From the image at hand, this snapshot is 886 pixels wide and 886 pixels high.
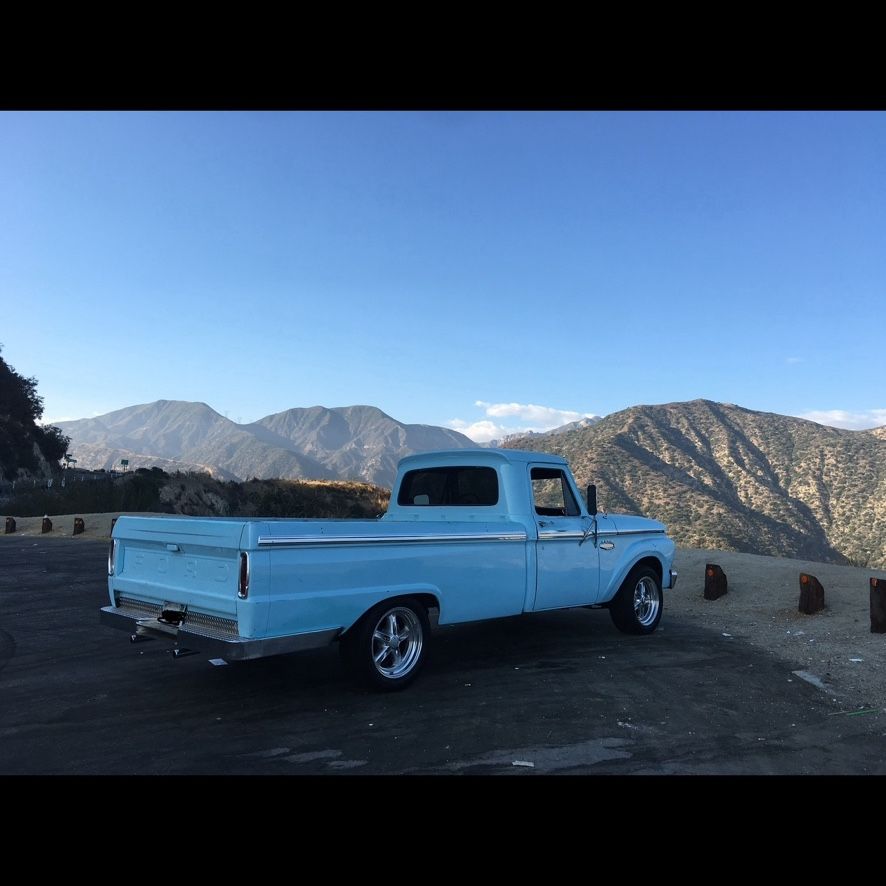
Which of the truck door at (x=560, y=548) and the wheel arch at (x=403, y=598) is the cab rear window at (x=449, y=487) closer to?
the truck door at (x=560, y=548)

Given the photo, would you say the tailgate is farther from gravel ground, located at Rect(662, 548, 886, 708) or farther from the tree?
the tree

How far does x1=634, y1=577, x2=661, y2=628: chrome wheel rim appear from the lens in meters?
8.03

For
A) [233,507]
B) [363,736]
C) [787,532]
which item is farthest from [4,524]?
[787,532]

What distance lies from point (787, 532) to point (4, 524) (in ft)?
188

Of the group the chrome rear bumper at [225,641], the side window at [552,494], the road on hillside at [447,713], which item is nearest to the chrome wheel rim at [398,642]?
the road on hillside at [447,713]

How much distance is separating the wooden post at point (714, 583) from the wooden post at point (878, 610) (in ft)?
9.87

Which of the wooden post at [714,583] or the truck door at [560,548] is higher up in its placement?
the truck door at [560,548]

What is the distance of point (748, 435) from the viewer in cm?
8856

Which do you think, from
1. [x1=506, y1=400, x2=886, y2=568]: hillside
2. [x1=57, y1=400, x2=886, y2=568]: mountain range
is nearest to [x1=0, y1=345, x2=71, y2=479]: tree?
[x1=57, y1=400, x2=886, y2=568]: mountain range

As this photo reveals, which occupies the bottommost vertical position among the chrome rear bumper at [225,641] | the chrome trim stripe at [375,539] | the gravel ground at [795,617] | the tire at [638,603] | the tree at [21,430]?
the gravel ground at [795,617]

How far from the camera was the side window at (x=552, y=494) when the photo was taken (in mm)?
7086

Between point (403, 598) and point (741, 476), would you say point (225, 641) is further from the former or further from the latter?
point (741, 476)

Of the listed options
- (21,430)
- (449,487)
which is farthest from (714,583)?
(21,430)

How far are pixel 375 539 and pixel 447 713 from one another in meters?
1.39
